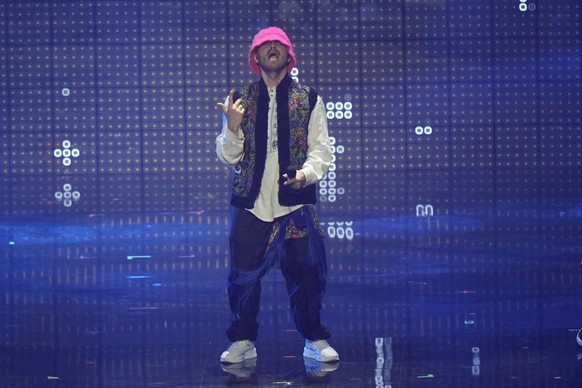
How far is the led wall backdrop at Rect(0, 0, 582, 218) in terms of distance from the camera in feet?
40.1

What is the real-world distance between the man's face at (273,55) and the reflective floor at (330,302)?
1238 millimetres

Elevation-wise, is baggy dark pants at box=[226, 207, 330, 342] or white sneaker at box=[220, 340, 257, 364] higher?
baggy dark pants at box=[226, 207, 330, 342]

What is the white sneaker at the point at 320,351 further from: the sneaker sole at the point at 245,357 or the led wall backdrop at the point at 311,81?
the led wall backdrop at the point at 311,81

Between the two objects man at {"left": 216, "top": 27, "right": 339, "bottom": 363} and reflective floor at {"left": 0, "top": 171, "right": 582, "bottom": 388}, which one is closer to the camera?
reflective floor at {"left": 0, "top": 171, "right": 582, "bottom": 388}

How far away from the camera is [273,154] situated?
Result: 4637 millimetres

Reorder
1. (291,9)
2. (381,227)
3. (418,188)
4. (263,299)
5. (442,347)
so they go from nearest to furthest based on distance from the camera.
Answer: (442,347), (263,299), (381,227), (418,188), (291,9)

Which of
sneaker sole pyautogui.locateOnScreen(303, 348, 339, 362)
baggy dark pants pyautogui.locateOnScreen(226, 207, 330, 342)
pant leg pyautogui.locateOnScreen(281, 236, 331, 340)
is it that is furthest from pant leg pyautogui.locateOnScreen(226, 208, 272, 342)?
sneaker sole pyautogui.locateOnScreen(303, 348, 339, 362)

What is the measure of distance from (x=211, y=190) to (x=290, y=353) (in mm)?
6829

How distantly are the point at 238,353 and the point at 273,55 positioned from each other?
1.27 meters

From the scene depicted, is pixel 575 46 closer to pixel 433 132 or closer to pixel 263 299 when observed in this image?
pixel 433 132

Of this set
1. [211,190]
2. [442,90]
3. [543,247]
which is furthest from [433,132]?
[543,247]

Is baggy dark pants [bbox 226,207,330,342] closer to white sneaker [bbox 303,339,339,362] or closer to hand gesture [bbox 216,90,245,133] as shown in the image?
white sneaker [bbox 303,339,339,362]

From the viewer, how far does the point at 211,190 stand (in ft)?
37.4

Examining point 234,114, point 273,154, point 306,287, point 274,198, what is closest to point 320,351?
point 306,287
